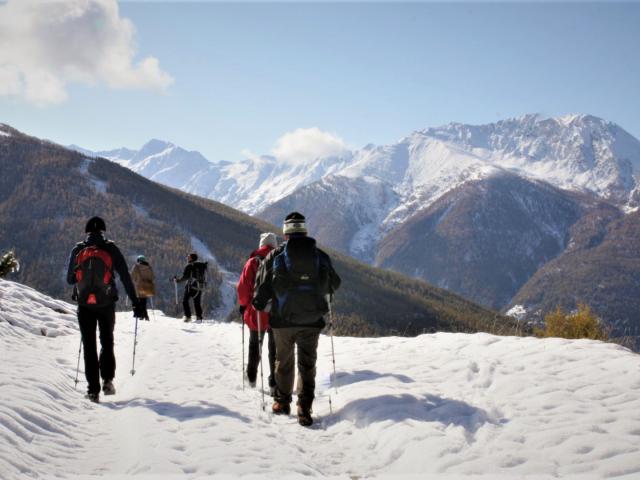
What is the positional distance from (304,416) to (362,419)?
90 cm

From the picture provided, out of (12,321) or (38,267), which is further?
(38,267)

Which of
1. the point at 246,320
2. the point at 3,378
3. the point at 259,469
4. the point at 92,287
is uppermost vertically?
the point at 92,287

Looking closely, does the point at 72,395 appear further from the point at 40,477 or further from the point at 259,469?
the point at 259,469

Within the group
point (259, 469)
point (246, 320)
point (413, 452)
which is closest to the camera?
point (259, 469)

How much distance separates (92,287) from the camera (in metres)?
8.36

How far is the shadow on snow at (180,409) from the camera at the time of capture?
24.7ft

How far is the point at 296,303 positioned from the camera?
25.4ft

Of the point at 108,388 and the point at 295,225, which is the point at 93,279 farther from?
the point at 295,225

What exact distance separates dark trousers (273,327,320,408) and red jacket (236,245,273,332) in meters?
1.92

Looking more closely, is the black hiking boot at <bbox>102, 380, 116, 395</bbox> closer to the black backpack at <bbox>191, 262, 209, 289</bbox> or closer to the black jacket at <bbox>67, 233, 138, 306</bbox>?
the black jacket at <bbox>67, 233, 138, 306</bbox>

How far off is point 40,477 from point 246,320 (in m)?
5.40

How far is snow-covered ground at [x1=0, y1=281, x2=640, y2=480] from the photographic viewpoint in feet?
18.7

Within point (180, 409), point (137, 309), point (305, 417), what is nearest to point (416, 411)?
point (305, 417)

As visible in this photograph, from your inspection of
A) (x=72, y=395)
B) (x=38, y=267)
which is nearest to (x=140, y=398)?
(x=72, y=395)
